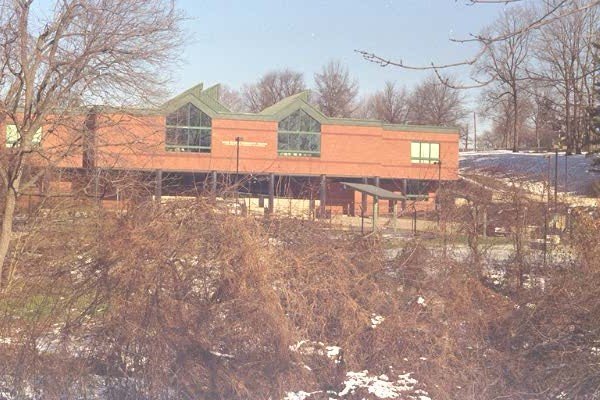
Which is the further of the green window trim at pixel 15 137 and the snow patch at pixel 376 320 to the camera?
the green window trim at pixel 15 137

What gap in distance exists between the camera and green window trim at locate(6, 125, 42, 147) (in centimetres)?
976

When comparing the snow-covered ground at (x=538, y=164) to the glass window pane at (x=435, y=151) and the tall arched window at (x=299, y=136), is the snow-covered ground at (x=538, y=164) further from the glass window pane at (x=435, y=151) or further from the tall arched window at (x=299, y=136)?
the tall arched window at (x=299, y=136)

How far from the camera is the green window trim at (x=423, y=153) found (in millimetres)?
56344

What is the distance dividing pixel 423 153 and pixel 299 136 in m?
11.7

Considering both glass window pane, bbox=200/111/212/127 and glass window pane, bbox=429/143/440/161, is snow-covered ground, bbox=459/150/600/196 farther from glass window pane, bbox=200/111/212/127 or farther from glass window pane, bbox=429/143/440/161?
glass window pane, bbox=200/111/212/127

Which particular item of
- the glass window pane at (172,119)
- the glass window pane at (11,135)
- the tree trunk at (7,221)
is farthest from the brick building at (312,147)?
the tree trunk at (7,221)

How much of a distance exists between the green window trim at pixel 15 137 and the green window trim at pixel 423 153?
48144mm

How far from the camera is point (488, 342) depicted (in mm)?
7199

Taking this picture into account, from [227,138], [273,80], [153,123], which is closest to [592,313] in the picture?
[153,123]

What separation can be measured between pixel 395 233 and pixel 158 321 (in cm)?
370

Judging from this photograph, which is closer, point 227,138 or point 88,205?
point 88,205

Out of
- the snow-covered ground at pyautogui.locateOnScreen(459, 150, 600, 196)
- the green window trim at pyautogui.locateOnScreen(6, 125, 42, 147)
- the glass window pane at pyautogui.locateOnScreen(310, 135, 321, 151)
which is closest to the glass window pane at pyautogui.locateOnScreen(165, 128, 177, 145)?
the green window trim at pyautogui.locateOnScreen(6, 125, 42, 147)

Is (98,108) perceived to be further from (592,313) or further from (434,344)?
(592,313)

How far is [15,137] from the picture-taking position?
10.3 meters
